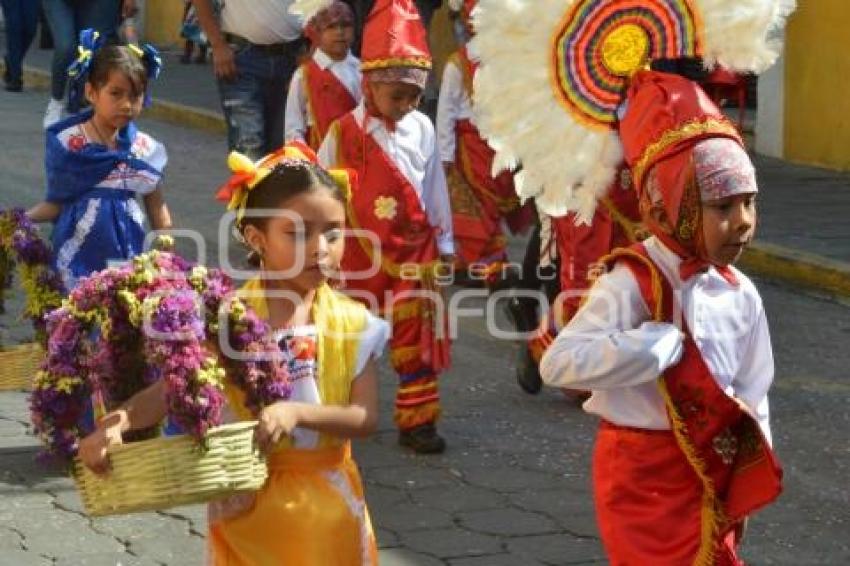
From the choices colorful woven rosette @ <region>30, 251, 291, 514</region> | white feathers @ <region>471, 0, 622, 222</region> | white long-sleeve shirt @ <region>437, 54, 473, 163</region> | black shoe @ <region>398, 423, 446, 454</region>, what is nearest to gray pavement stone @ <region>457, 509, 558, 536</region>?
black shoe @ <region>398, 423, 446, 454</region>

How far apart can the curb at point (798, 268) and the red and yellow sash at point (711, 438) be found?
6.46 m

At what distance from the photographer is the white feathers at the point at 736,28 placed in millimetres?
5195

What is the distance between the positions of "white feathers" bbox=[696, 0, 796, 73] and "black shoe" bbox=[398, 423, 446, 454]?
267 centimetres

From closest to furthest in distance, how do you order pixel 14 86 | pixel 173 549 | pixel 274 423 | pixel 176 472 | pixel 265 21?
pixel 176 472 < pixel 274 423 < pixel 173 549 < pixel 265 21 < pixel 14 86

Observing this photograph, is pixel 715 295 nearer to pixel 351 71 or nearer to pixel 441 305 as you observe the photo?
pixel 441 305

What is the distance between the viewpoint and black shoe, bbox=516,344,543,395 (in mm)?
8477

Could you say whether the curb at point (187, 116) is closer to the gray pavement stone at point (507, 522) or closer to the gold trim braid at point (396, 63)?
the gold trim braid at point (396, 63)

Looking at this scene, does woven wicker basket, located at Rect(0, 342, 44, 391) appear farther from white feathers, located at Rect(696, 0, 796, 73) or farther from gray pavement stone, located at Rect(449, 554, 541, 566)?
white feathers, located at Rect(696, 0, 796, 73)

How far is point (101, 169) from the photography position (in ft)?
24.5

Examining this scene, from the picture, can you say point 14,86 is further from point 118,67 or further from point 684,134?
point 684,134

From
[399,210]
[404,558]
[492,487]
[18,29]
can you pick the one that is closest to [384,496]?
[492,487]

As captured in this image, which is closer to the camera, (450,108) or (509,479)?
(509,479)

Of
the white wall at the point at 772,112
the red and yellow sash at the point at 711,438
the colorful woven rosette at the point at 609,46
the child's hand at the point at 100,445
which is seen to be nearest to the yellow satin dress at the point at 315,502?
the child's hand at the point at 100,445

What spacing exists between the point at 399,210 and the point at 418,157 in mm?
223
